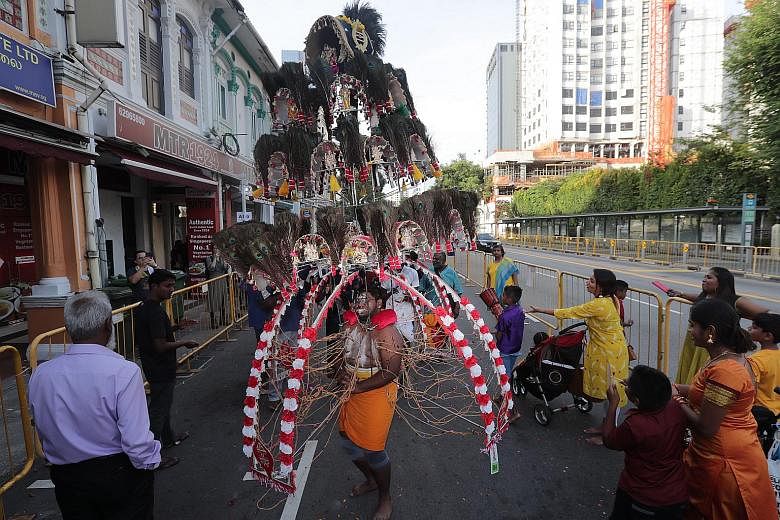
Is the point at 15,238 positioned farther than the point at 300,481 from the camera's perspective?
Yes

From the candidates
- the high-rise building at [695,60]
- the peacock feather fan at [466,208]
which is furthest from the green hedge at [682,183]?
the high-rise building at [695,60]

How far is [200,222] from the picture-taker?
503 inches

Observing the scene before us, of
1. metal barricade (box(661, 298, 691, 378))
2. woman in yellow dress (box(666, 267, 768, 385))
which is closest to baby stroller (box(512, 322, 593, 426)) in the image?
woman in yellow dress (box(666, 267, 768, 385))

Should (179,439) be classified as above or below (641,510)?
below

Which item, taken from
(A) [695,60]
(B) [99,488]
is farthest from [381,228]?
(A) [695,60]

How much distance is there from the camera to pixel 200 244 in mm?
12719

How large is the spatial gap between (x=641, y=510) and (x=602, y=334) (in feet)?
6.85

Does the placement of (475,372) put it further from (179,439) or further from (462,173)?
(462,173)

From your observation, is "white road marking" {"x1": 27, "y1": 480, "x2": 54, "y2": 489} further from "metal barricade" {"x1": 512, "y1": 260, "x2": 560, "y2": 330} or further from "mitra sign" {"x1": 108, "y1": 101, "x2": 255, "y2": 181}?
"metal barricade" {"x1": 512, "y1": 260, "x2": 560, "y2": 330}

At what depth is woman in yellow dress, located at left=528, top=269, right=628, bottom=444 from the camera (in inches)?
163

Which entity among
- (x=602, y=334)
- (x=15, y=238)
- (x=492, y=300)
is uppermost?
(x=15, y=238)

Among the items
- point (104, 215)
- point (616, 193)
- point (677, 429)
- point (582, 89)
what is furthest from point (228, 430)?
point (582, 89)

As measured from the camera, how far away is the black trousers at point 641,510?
2.33 m

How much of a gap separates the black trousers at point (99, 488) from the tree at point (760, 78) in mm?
18309
